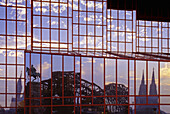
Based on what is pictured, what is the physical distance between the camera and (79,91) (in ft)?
87.2

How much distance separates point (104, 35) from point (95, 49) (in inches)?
107

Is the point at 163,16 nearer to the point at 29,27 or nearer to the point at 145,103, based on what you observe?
the point at 145,103

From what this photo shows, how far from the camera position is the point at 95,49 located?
1438 inches

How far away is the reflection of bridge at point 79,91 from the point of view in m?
25.9

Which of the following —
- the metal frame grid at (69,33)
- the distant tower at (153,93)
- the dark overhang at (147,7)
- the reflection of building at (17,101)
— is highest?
the dark overhang at (147,7)

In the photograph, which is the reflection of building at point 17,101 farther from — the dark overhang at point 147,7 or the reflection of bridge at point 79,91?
the dark overhang at point 147,7

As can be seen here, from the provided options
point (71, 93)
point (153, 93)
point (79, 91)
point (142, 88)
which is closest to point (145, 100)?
point (153, 93)

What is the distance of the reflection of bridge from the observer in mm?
25906

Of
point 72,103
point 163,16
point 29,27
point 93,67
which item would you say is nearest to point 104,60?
point 93,67

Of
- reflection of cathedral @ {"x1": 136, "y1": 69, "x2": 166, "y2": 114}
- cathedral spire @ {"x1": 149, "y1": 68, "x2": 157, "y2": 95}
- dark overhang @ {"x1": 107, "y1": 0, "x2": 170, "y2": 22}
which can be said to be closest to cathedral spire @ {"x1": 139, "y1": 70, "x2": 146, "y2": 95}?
reflection of cathedral @ {"x1": 136, "y1": 69, "x2": 166, "y2": 114}

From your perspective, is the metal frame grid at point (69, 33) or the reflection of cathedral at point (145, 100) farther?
the metal frame grid at point (69, 33)

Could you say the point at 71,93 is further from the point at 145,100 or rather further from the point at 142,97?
the point at 145,100

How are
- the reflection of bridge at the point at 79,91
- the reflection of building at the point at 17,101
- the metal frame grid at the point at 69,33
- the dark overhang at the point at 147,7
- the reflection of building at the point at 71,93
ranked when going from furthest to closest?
the dark overhang at the point at 147,7 < the metal frame grid at the point at 69,33 < the reflection of building at the point at 17,101 < the reflection of bridge at the point at 79,91 < the reflection of building at the point at 71,93

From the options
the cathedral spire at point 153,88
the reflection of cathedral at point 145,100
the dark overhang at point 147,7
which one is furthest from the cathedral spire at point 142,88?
the dark overhang at point 147,7
